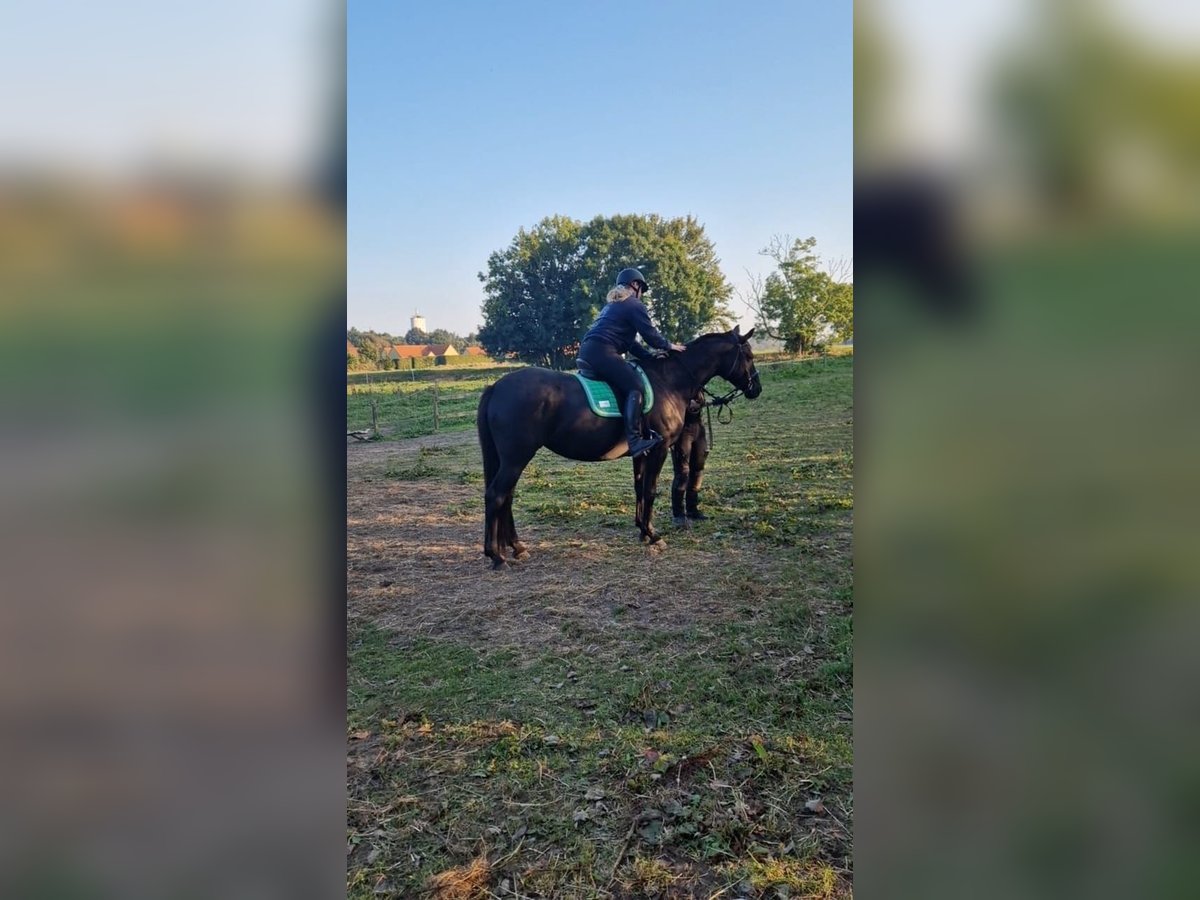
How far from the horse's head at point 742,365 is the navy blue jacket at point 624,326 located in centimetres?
85

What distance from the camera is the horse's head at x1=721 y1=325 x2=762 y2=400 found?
20.2ft

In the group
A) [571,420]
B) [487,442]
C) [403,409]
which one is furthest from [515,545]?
[403,409]

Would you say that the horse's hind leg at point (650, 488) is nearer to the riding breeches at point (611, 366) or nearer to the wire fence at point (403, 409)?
the riding breeches at point (611, 366)

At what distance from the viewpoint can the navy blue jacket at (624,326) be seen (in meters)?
5.61

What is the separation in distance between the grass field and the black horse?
0.51 meters

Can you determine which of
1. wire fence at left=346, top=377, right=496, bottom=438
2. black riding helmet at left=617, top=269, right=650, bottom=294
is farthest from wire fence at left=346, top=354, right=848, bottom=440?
black riding helmet at left=617, top=269, right=650, bottom=294

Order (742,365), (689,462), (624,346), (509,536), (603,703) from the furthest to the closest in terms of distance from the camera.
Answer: (689,462)
(742,365)
(509,536)
(624,346)
(603,703)

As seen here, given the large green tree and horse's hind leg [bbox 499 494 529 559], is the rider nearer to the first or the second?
the large green tree

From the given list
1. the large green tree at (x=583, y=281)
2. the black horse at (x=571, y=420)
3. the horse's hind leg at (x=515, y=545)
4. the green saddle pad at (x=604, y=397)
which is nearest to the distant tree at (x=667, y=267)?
the large green tree at (x=583, y=281)

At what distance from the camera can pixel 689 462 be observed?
680 cm

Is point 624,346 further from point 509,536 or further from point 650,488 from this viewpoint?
point 509,536

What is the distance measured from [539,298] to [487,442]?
1.79 meters
